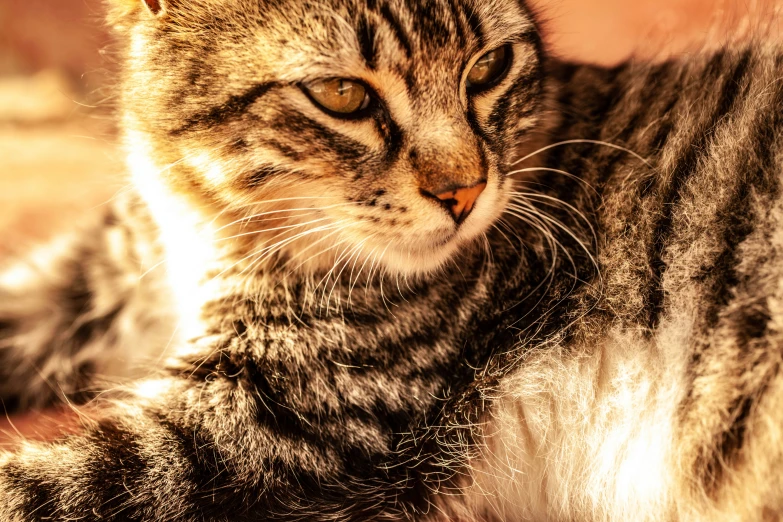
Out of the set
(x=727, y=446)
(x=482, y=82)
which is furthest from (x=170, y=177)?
(x=727, y=446)

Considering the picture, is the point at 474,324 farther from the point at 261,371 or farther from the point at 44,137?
the point at 44,137

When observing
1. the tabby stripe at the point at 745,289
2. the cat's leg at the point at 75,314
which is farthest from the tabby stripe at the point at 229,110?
the tabby stripe at the point at 745,289

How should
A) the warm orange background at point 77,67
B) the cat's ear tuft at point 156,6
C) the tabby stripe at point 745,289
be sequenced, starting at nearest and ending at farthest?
the tabby stripe at point 745,289 → the cat's ear tuft at point 156,6 → the warm orange background at point 77,67

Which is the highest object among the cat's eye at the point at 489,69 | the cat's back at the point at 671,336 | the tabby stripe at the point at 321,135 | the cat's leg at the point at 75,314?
the cat's eye at the point at 489,69

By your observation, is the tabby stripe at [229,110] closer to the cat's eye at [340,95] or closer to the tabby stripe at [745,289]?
the cat's eye at [340,95]

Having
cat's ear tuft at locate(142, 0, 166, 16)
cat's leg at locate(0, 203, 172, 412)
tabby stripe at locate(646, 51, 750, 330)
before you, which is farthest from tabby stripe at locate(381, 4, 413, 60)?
cat's leg at locate(0, 203, 172, 412)

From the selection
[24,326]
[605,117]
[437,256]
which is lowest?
[24,326]

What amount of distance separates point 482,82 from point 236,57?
32 centimetres

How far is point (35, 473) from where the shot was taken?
75 centimetres

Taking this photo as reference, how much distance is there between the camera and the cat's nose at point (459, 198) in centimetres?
73

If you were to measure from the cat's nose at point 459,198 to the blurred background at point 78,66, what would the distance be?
39cm

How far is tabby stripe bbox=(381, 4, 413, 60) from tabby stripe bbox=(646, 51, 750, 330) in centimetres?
39

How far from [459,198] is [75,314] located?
835 millimetres

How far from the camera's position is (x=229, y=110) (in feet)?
2.50
